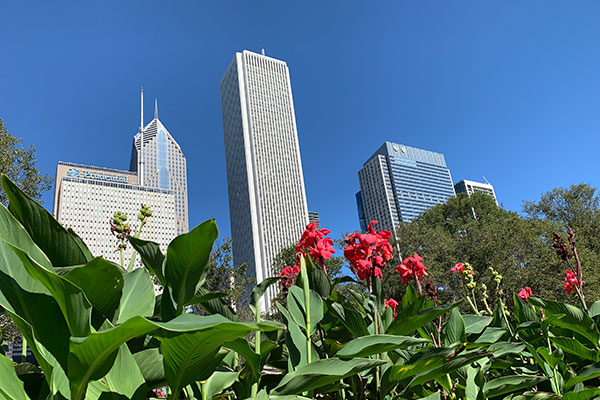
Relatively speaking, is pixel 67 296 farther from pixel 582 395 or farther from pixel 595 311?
pixel 595 311

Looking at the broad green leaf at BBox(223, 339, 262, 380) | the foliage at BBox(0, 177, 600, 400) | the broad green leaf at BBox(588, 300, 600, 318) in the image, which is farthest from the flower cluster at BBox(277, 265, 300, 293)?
the broad green leaf at BBox(588, 300, 600, 318)

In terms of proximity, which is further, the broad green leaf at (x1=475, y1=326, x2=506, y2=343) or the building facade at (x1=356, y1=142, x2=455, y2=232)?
the building facade at (x1=356, y1=142, x2=455, y2=232)

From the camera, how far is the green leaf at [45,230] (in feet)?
2.30

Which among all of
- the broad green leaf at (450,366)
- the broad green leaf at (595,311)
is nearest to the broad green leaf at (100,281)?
the broad green leaf at (450,366)

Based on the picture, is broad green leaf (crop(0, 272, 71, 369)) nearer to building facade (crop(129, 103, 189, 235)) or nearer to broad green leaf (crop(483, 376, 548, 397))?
broad green leaf (crop(483, 376, 548, 397))

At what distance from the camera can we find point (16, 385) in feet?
2.06

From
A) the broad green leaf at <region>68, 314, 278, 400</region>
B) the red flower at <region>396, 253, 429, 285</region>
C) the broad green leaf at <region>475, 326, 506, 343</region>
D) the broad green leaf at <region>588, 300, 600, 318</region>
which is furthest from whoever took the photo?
the red flower at <region>396, 253, 429, 285</region>

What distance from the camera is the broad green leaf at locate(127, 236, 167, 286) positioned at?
0.85m

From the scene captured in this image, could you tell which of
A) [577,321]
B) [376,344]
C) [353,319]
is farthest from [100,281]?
[577,321]

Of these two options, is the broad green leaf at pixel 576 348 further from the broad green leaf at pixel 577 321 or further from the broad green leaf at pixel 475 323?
the broad green leaf at pixel 475 323

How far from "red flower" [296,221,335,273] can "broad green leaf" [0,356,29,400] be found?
3.68 feet

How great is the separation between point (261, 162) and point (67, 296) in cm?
6432

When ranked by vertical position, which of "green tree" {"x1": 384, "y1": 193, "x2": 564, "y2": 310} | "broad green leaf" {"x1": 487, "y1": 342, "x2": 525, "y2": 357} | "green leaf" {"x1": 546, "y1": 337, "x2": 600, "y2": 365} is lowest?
"green leaf" {"x1": 546, "y1": 337, "x2": 600, "y2": 365}

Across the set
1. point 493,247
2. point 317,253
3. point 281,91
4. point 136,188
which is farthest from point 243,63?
point 317,253
